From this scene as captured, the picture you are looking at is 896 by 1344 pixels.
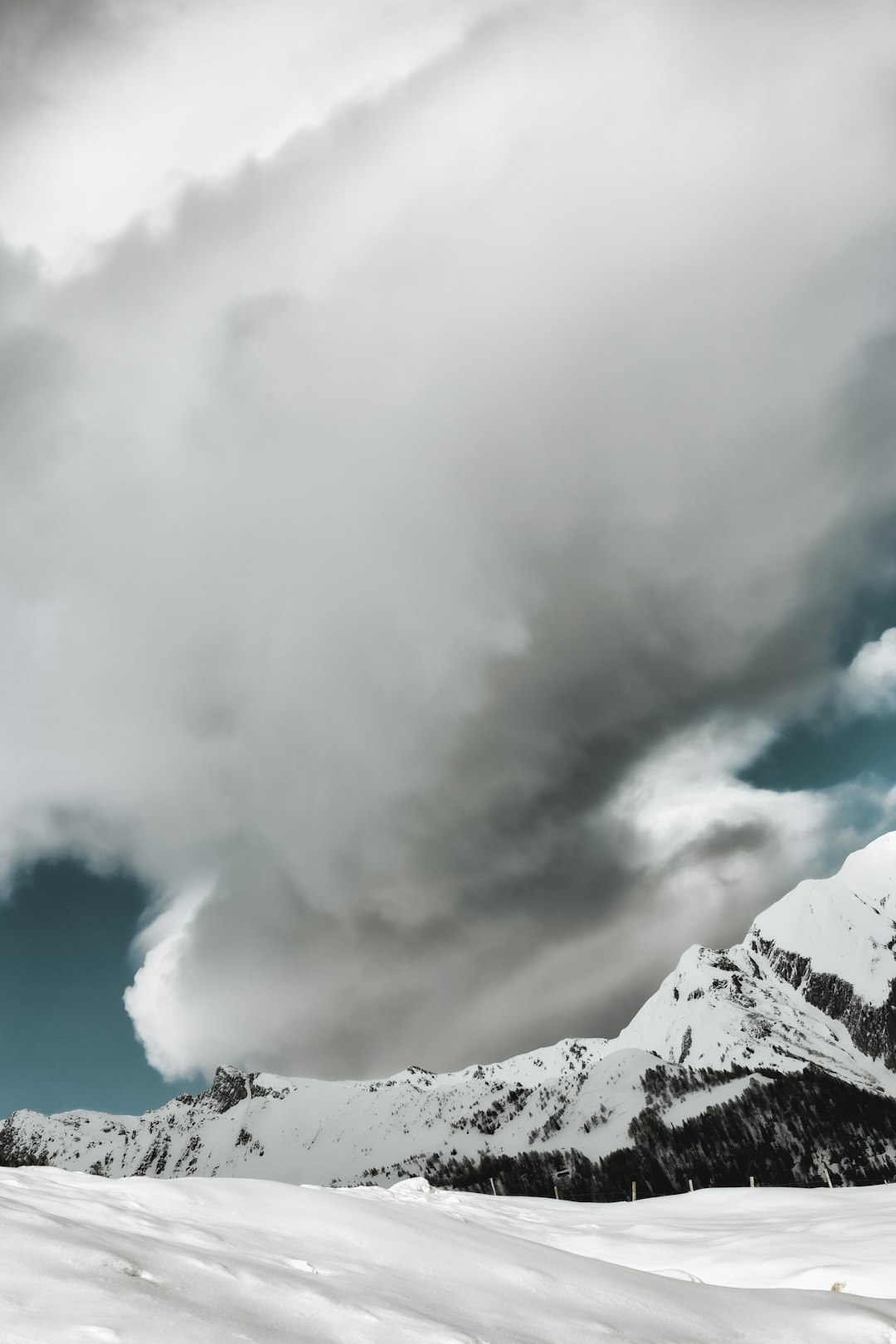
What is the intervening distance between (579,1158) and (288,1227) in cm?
19481

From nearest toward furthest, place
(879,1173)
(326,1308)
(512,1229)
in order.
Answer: (326,1308)
(512,1229)
(879,1173)

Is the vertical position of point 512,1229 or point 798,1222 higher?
point 512,1229

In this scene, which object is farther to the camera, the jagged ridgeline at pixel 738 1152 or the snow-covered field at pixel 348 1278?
the jagged ridgeline at pixel 738 1152

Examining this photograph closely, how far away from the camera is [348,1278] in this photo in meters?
6.68

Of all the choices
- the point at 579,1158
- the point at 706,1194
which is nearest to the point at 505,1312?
the point at 706,1194

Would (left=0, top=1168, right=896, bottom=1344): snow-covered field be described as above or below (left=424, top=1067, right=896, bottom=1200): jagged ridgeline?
above

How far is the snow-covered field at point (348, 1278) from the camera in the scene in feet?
15.0

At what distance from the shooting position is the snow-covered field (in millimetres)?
4570

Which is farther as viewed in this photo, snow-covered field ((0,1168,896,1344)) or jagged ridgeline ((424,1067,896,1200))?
jagged ridgeline ((424,1067,896,1200))

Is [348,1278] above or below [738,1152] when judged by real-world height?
above

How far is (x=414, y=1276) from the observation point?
7289 millimetres

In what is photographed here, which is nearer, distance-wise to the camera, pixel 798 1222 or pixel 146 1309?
pixel 146 1309

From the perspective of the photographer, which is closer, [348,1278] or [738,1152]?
[348,1278]

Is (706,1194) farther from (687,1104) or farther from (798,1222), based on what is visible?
(687,1104)
